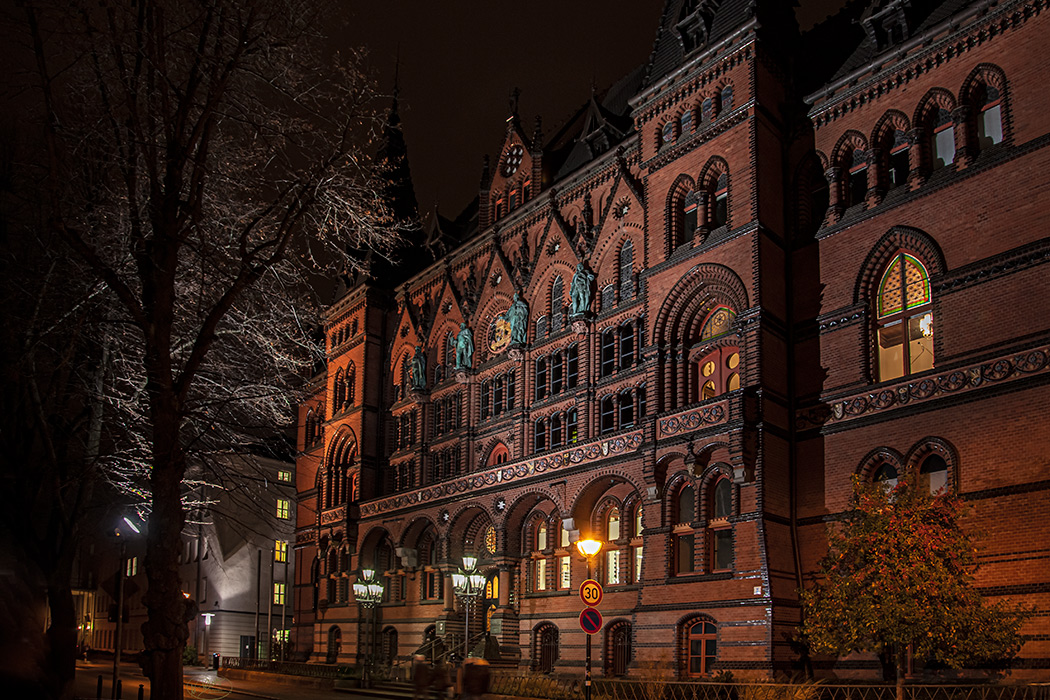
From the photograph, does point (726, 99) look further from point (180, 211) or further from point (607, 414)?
point (180, 211)

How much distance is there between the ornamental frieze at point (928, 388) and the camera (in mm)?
21578

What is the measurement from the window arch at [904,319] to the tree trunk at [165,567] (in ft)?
59.1

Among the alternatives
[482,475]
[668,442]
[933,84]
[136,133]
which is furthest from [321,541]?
[136,133]

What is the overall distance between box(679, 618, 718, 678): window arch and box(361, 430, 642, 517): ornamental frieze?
5897mm

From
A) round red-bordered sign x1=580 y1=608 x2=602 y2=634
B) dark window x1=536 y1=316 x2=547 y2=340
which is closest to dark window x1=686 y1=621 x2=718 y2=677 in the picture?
round red-bordered sign x1=580 y1=608 x2=602 y2=634

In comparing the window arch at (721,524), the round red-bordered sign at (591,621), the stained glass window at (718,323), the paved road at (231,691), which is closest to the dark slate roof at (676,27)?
the stained glass window at (718,323)

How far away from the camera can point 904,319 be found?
24.8 meters

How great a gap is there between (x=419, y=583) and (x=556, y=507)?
9.73 meters

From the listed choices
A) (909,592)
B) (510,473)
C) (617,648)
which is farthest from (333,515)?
(909,592)

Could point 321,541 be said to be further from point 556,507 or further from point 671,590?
point 671,590

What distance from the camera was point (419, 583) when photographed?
42.4m

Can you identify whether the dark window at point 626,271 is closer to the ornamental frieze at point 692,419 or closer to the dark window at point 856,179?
the ornamental frieze at point 692,419

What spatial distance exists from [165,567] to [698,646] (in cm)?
1745

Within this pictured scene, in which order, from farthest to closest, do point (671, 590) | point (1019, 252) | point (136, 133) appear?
point (671, 590) < point (1019, 252) < point (136, 133)
